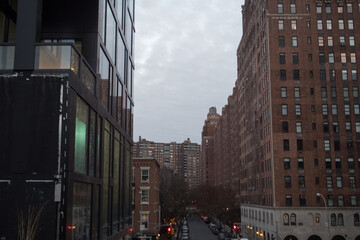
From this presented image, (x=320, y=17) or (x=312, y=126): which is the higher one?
(x=320, y=17)

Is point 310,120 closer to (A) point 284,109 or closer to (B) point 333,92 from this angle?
(A) point 284,109

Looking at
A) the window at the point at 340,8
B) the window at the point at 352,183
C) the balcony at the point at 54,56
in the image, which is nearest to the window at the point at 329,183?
the window at the point at 352,183

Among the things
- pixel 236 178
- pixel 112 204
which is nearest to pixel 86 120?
pixel 112 204

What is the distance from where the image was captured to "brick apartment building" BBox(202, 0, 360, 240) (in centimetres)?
6712

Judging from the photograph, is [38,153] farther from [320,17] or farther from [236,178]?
[236,178]

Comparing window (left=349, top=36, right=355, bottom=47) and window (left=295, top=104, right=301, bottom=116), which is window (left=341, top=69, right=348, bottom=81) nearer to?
window (left=349, top=36, right=355, bottom=47)

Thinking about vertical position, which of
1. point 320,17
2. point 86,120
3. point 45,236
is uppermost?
point 320,17

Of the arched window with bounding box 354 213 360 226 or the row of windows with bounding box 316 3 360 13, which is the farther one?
the row of windows with bounding box 316 3 360 13

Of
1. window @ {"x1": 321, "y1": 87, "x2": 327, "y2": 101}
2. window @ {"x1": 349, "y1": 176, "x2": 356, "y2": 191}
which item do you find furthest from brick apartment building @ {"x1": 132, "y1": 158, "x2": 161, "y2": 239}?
window @ {"x1": 349, "y1": 176, "x2": 356, "y2": 191}

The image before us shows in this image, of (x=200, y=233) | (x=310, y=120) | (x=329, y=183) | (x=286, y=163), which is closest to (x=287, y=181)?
(x=286, y=163)

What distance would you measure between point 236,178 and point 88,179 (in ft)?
350

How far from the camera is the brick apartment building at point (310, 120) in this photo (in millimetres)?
67125

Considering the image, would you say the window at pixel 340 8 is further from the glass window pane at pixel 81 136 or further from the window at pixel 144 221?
the glass window pane at pixel 81 136

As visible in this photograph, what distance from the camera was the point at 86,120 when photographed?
2189cm
